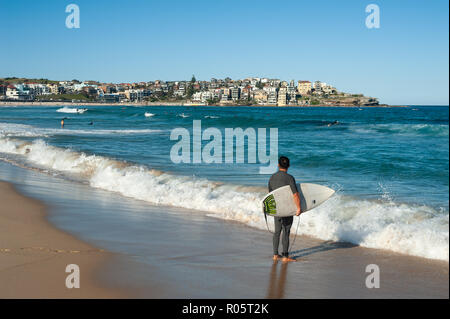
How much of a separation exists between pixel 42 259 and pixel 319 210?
5552 mm

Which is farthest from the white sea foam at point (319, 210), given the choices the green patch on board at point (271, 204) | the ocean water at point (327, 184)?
the green patch on board at point (271, 204)

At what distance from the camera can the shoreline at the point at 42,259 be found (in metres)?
4.99

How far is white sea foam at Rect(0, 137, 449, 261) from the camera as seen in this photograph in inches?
289

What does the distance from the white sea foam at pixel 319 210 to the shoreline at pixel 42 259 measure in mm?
3573

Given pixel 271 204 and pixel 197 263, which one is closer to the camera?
pixel 197 263

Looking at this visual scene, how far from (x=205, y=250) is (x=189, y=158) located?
12.6 metres

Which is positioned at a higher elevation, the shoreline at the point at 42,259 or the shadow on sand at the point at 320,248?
the shoreline at the point at 42,259

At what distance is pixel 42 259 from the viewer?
6.06m

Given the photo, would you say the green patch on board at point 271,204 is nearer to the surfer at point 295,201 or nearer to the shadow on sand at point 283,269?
the surfer at point 295,201

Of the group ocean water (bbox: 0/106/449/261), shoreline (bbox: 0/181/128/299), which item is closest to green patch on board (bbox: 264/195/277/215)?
ocean water (bbox: 0/106/449/261)

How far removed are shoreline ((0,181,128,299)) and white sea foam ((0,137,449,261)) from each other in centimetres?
357

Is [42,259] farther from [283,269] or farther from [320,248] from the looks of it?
[320,248]

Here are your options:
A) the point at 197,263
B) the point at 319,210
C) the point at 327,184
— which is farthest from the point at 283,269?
the point at 327,184
